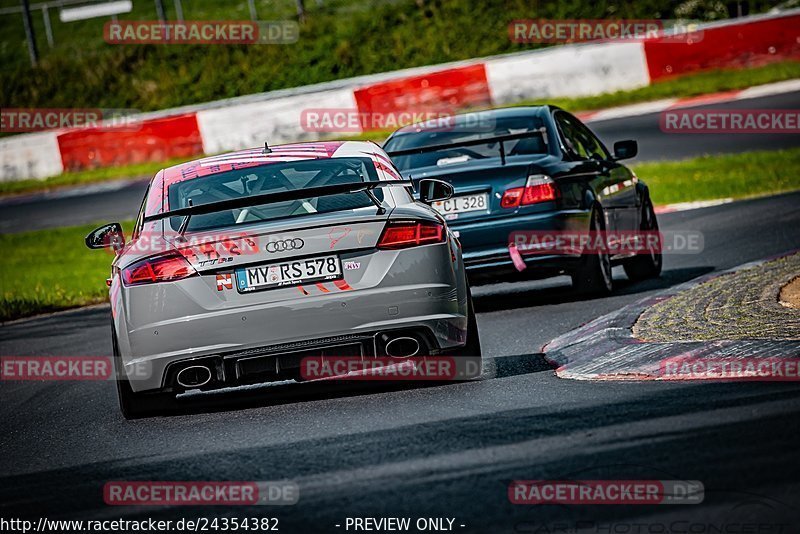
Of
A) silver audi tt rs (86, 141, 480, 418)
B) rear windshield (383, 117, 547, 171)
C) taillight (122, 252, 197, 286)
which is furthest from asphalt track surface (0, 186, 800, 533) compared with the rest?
rear windshield (383, 117, 547, 171)

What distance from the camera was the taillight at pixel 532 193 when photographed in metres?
11.0

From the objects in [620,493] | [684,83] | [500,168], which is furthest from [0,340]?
[684,83]

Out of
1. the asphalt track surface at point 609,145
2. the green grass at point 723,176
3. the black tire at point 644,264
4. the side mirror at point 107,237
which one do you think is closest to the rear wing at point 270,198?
the side mirror at point 107,237

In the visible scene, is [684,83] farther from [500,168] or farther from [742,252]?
[500,168]

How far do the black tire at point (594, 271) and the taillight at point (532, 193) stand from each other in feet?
1.56

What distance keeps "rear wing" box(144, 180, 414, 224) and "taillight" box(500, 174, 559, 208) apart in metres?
3.19

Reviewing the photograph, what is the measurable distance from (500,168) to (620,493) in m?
6.28

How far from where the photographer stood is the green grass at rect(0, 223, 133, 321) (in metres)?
15.8

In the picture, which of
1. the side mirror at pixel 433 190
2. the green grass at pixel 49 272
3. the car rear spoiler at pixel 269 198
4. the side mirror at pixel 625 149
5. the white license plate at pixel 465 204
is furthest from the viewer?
the green grass at pixel 49 272

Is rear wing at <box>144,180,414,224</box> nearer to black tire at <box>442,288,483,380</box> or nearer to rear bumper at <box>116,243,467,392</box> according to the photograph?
rear bumper at <box>116,243,467,392</box>

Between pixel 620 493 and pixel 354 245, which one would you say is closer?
pixel 620 493

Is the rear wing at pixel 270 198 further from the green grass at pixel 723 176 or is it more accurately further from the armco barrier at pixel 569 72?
the armco barrier at pixel 569 72

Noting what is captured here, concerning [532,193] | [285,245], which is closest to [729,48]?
[532,193]

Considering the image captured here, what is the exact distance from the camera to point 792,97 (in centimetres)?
2411
